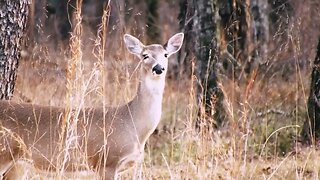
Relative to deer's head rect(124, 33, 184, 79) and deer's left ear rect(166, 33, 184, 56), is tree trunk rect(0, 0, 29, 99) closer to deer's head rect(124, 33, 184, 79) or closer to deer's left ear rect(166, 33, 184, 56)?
deer's head rect(124, 33, 184, 79)

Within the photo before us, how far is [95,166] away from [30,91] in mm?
4339

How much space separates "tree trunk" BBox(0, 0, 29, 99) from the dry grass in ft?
0.91

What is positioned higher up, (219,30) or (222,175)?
(219,30)

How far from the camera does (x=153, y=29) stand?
69.5ft

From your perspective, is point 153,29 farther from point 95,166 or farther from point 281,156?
point 95,166

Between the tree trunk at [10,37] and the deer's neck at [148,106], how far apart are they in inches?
40.8

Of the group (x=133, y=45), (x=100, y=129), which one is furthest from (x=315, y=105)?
(x=100, y=129)

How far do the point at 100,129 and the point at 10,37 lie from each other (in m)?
1.07

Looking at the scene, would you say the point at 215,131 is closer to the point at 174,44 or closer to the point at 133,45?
the point at 174,44

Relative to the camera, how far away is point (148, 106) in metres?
7.32

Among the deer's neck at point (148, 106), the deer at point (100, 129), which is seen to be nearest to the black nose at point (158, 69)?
the deer at point (100, 129)

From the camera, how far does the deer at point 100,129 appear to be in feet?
23.0

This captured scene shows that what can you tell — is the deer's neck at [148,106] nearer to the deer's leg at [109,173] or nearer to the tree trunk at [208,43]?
the deer's leg at [109,173]

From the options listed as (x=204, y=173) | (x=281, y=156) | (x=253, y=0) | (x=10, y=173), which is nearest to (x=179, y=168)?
(x=204, y=173)
